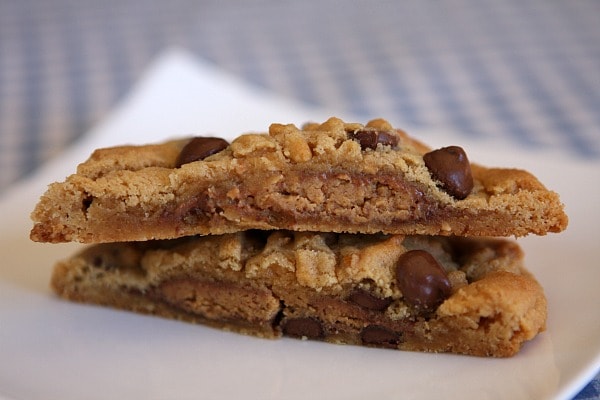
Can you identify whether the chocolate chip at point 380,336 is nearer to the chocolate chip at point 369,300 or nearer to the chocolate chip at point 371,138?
the chocolate chip at point 369,300

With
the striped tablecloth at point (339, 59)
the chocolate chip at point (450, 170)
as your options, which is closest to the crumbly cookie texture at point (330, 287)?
the chocolate chip at point (450, 170)

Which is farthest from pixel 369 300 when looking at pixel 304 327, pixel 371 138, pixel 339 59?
pixel 339 59

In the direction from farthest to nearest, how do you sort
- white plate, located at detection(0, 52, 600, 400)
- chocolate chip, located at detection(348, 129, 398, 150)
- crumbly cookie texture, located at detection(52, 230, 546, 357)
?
chocolate chip, located at detection(348, 129, 398, 150) < crumbly cookie texture, located at detection(52, 230, 546, 357) < white plate, located at detection(0, 52, 600, 400)

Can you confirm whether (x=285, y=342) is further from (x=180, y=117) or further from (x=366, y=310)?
(x=180, y=117)

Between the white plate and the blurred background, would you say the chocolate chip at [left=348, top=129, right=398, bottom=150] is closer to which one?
the white plate

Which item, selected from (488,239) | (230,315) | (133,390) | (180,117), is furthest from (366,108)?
(133,390)

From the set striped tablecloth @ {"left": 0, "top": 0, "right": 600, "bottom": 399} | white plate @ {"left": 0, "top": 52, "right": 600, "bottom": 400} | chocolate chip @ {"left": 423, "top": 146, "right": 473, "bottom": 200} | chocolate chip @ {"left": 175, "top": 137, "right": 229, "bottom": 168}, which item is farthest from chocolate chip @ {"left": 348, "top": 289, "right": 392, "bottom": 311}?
striped tablecloth @ {"left": 0, "top": 0, "right": 600, "bottom": 399}

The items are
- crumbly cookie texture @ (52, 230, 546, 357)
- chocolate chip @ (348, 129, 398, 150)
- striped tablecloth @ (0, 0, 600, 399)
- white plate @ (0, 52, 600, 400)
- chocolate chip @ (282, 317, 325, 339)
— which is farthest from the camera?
striped tablecloth @ (0, 0, 600, 399)

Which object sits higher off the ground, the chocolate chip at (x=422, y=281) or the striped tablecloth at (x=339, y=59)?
the striped tablecloth at (x=339, y=59)
